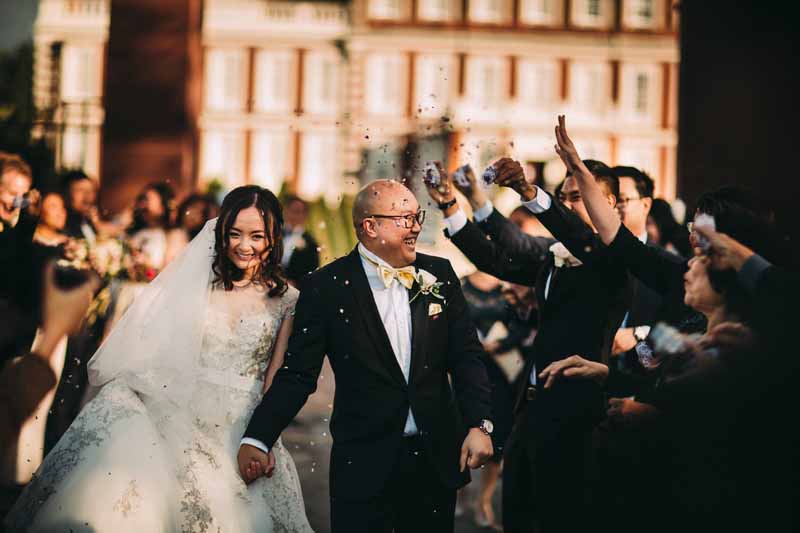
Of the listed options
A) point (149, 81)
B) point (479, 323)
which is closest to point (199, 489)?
point (479, 323)

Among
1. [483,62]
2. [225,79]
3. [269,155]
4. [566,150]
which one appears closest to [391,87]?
[483,62]

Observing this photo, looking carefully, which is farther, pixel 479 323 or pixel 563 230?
pixel 479 323

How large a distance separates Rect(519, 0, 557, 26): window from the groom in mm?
43355

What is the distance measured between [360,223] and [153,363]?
3.86ft

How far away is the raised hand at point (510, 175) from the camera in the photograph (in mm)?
4500

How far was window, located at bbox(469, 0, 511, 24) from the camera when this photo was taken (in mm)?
45688

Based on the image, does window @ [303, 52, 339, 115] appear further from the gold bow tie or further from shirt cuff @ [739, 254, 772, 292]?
shirt cuff @ [739, 254, 772, 292]

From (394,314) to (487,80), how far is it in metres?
42.6

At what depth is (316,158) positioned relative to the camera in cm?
4781

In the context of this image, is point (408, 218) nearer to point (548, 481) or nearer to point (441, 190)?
point (441, 190)

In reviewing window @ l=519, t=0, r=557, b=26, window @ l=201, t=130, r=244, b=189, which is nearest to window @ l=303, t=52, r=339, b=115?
window @ l=201, t=130, r=244, b=189

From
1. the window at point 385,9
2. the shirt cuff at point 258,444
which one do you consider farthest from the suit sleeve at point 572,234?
the window at point 385,9

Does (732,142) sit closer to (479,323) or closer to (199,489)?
(479,323)

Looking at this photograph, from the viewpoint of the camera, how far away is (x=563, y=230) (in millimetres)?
4434
